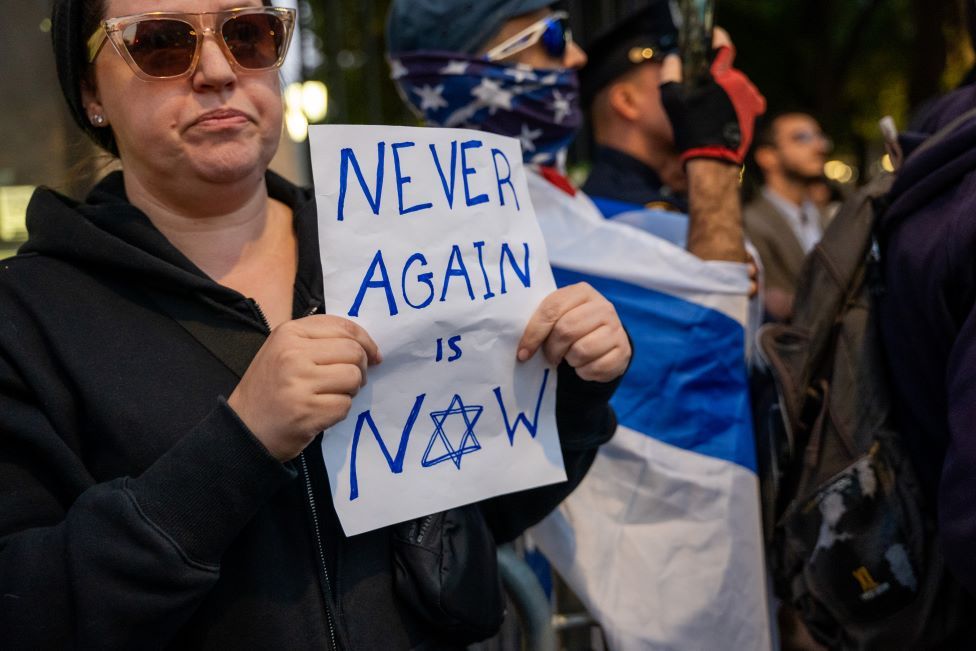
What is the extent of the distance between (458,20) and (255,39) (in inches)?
45.0

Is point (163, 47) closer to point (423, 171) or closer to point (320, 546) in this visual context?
point (423, 171)

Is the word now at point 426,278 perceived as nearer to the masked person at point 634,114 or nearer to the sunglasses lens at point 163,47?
the sunglasses lens at point 163,47

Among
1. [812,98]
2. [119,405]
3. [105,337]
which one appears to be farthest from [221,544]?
[812,98]

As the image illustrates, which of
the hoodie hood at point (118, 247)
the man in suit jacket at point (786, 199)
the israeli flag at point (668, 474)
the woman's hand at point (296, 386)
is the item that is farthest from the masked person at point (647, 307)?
the man in suit jacket at point (786, 199)


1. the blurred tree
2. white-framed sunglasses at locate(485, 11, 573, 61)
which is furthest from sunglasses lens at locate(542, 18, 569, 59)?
the blurred tree

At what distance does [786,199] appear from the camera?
7.14m

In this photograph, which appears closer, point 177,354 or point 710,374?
point 177,354

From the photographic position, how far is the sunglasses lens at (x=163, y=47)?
5.39 feet

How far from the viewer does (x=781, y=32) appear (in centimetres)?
1703

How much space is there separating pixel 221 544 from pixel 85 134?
893mm

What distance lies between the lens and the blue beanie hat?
109 inches

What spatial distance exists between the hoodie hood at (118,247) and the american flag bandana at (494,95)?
3.60 ft

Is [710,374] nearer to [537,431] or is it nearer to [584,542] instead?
[584,542]

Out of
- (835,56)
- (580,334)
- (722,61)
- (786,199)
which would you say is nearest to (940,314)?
(580,334)
